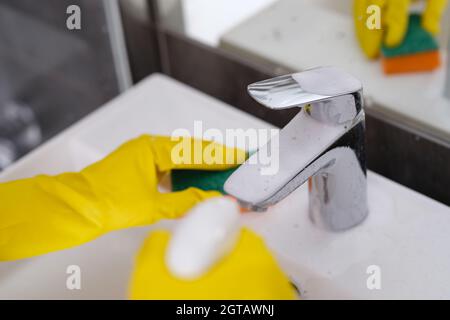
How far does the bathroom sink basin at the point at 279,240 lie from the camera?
25.0 inches

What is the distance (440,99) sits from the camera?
745mm

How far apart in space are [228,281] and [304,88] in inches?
6.3

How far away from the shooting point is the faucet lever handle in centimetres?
53

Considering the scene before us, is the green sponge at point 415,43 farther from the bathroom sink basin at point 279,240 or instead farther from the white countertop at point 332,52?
the bathroom sink basin at point 279,240

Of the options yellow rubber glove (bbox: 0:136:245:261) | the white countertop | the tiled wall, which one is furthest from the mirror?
yellow rubber glove (bbox: 0:136:245:261)

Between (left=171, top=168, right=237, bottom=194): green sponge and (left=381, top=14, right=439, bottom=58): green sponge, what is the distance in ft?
0.76

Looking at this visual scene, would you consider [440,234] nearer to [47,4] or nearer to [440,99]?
[440,99]

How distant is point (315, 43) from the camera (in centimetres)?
82

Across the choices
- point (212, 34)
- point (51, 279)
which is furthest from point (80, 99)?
point (51, 279)

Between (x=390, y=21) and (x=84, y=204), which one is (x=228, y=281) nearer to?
(x=84, y=204)

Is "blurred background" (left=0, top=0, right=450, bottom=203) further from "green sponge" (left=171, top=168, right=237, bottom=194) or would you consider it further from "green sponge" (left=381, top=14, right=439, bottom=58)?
"green sponge" (left=171, top=168, right=237, bottom=194)

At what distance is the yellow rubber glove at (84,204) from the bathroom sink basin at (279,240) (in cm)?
9

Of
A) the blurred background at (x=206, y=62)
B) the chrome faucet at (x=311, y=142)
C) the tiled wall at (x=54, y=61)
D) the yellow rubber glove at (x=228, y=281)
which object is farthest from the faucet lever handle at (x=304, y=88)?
the tiled wall at (x=54, y=61)
